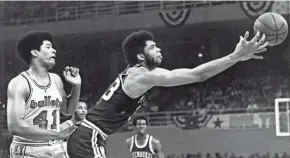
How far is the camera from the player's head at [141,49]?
4.57 m

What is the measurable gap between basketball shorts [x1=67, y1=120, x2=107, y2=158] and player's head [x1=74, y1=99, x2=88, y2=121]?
49 centimetres

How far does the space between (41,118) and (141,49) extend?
3.10 feet

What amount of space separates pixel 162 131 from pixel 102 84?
137cm

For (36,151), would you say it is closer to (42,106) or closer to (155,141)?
(42,106)

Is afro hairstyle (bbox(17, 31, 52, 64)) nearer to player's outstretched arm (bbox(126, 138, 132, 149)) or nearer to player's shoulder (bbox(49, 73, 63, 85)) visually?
player's shoulder (bbox(49, 73, 63, 85))

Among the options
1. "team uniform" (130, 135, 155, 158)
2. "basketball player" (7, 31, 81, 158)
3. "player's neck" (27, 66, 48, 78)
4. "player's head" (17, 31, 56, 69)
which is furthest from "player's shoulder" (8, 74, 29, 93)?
"team uniform" (130, 135, 155, 158)

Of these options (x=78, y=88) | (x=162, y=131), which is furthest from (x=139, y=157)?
(x=78, y=88)

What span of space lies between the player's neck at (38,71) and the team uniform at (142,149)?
6.50ft

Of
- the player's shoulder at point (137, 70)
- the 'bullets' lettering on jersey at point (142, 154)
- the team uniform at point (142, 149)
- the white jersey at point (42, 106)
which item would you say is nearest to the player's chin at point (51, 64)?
the white jersey at point (42, 106)

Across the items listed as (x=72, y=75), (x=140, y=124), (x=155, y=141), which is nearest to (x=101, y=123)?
(x=72, y=75)

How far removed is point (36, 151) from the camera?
4.19 meters

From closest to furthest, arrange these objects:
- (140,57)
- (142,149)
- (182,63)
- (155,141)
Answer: (140,57) → (182,63) → (155,141) → (142,149)

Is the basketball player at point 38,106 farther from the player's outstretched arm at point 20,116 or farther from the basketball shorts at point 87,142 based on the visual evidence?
the basketball shorts at point 87,142

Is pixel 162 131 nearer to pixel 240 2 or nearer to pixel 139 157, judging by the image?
pixel 139 157
